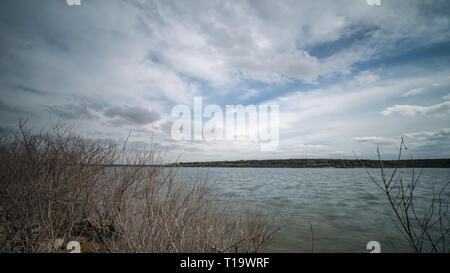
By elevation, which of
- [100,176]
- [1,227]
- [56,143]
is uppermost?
[56,143]

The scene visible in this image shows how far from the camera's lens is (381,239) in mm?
10141

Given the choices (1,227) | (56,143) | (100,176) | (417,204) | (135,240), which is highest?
(56,143)

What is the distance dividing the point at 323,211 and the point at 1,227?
1700 centimetres

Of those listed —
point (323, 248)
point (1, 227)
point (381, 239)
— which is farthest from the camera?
point (381, 239)
